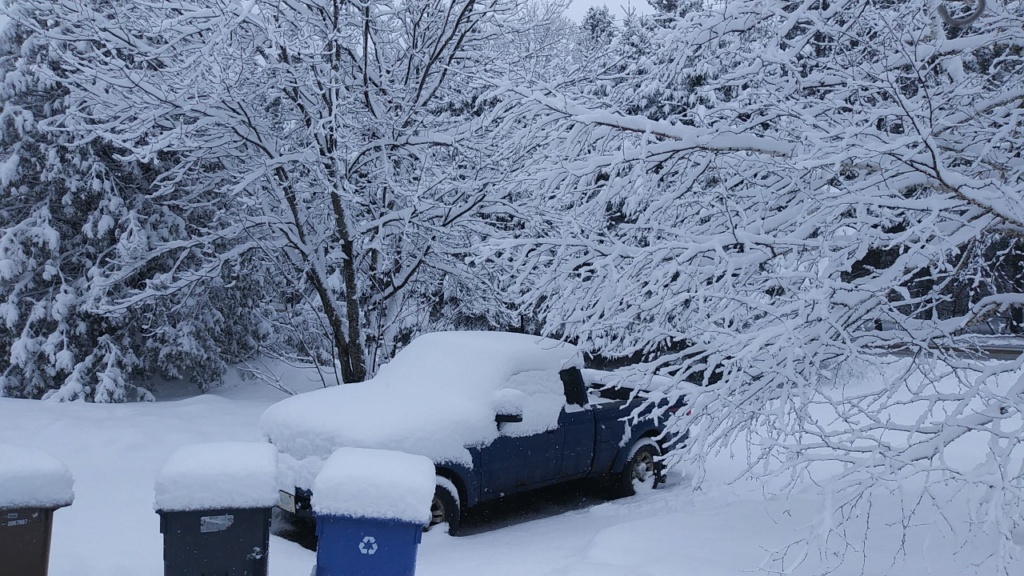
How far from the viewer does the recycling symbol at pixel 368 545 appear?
12.2 ft

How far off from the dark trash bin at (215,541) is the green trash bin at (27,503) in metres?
0.62

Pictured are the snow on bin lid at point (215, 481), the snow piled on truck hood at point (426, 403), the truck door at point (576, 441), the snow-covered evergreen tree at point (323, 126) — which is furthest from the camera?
the snow-covered evergreen tree at point (323, 126)

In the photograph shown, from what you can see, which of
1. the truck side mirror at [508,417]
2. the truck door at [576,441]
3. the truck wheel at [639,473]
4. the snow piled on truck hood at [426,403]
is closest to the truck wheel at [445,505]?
the snow piled on truck hood at [426,403]

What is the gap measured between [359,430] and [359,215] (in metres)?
4.77

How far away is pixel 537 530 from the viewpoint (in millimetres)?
6883

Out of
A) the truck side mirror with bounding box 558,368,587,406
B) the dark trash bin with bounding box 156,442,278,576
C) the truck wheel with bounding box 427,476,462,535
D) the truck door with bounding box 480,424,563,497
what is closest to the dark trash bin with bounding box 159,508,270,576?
the dark trash bin with bounding box 156,442,278,576

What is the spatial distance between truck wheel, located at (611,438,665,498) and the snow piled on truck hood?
1260 millimetres

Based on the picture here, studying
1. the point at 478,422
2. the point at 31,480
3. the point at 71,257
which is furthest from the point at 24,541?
the point at 71,257

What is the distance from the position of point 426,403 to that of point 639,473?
9.41 ft

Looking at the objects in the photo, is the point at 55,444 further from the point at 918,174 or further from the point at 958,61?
the point at 958,61

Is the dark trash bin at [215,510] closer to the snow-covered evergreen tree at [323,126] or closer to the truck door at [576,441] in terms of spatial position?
the truck door at [576,441]

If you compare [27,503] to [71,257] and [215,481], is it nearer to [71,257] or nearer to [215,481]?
[215,481]

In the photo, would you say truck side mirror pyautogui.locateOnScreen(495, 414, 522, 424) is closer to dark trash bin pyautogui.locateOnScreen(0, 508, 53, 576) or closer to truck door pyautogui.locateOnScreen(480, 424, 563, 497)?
truck door pyautogui.locateOnScreen(480, 424, 563, 497)

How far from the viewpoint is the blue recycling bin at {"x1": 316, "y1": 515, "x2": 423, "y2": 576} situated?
146 inches
